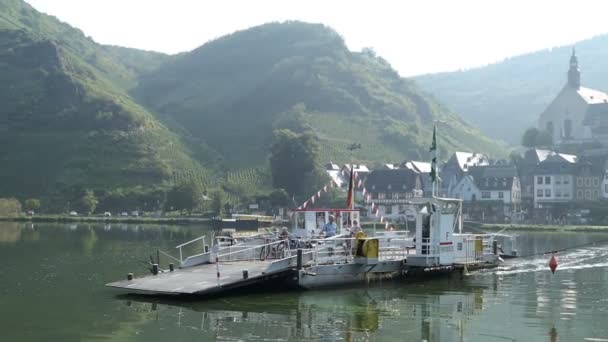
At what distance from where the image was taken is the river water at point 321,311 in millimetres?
25547

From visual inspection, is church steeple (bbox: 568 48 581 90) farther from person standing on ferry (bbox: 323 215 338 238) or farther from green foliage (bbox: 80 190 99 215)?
person standing on ferry (bbox: 323 215 338 238)

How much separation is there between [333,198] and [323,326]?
4300 inches

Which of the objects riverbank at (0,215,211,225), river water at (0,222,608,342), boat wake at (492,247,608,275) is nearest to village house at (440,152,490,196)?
riverbank at (0,215,211,225)

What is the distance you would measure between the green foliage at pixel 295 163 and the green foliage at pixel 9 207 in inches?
1711

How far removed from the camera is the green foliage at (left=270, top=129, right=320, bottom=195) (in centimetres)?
13938

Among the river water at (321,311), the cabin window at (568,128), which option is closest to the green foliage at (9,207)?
the river water at (321,311)

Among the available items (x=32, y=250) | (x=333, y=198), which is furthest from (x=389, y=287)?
(x=333, y=198)

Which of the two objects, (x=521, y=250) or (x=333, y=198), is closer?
(x=521, y=250)

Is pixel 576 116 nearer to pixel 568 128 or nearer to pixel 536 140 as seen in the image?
pixel 568 128

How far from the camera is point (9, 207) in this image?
408ft

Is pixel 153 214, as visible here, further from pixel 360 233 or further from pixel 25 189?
pixel 360 233

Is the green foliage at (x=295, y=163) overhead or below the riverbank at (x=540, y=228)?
overhead

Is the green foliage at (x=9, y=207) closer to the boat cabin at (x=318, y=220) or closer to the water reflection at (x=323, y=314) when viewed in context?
the boat cabin at (x=318, y=220)

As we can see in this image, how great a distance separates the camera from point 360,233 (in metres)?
38.2
